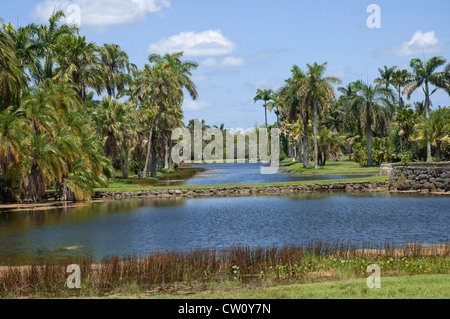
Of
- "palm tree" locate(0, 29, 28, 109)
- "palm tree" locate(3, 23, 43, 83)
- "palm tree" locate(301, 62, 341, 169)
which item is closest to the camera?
"palm tree" locate(0, 29, 28, 109)

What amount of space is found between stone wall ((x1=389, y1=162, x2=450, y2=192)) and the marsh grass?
30.3 metres

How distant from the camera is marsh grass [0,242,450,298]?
14523 millimetres

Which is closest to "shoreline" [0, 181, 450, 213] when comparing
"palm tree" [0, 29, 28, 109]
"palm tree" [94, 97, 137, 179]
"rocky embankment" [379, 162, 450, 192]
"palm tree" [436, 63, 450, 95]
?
"rocky embankment" [379, 162, 450, 192]

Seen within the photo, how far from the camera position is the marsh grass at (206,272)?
47.6 ft

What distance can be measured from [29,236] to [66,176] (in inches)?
765

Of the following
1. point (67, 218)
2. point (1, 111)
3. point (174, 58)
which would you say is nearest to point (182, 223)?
point (67, 218)

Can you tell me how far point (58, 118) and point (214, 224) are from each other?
22815mm

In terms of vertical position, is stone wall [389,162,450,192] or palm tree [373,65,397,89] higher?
palm tree [373,65,397,89]

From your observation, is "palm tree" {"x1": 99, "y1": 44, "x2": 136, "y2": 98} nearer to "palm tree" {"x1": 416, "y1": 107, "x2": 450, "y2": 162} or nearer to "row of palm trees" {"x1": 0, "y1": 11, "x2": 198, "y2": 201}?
"row of palm trees" {"x1": 0, "y1": 11, "x2": 198, "y2": 201}

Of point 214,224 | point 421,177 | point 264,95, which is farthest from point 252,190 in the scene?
point 264,95

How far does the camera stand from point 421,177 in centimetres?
4656

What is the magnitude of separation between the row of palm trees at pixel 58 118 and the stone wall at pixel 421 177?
28.8 m

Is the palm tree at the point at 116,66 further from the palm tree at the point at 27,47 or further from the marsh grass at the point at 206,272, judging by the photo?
the marsh grass at the point at 206,272

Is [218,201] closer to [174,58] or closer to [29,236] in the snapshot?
[29,236]
